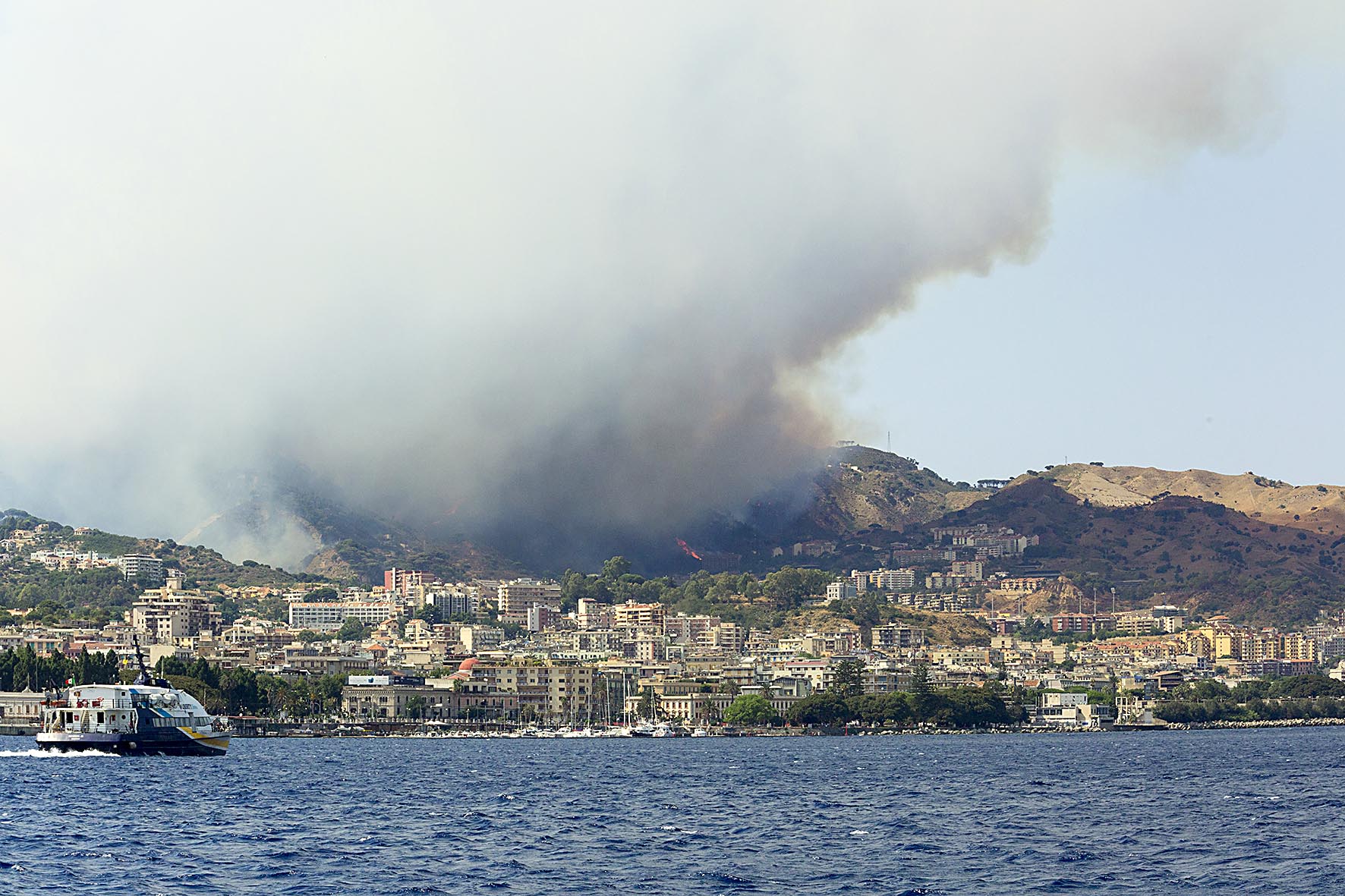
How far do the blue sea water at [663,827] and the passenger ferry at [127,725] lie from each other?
1.65 metres

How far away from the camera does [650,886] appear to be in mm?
49500

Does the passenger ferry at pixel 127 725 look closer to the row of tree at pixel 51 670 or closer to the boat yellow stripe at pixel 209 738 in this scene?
the boat yellow stripe at pixel 209 738

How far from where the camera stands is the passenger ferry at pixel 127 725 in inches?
4520

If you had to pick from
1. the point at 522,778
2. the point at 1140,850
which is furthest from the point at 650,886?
the point at 522,778

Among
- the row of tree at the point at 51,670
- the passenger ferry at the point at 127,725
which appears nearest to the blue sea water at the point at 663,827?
the passenger ferry at the point at 127,725

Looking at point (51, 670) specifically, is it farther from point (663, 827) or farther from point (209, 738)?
point (663, 827)

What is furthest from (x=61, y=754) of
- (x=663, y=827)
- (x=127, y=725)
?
(x=663, y=827)

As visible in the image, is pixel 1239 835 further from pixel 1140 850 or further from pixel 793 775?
pixel 793 775

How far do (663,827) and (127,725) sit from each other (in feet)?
189

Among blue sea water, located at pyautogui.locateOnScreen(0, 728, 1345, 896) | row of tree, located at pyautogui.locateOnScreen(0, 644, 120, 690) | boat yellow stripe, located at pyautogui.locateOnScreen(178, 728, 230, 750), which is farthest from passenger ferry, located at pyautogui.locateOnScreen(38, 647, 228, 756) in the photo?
row of tree, located at pyautogui.locateOnScreen(0, 644, 120, 690)

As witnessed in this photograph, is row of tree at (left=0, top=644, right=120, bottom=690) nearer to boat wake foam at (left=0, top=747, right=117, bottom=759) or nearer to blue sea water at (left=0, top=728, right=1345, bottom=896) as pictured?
boat wake foam at (left=0, top=747, right=117, bottom=759)

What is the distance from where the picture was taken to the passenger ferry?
377 feet

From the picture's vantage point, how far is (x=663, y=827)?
2640 inches

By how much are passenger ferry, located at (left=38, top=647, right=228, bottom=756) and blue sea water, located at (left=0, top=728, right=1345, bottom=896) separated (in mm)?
1646
